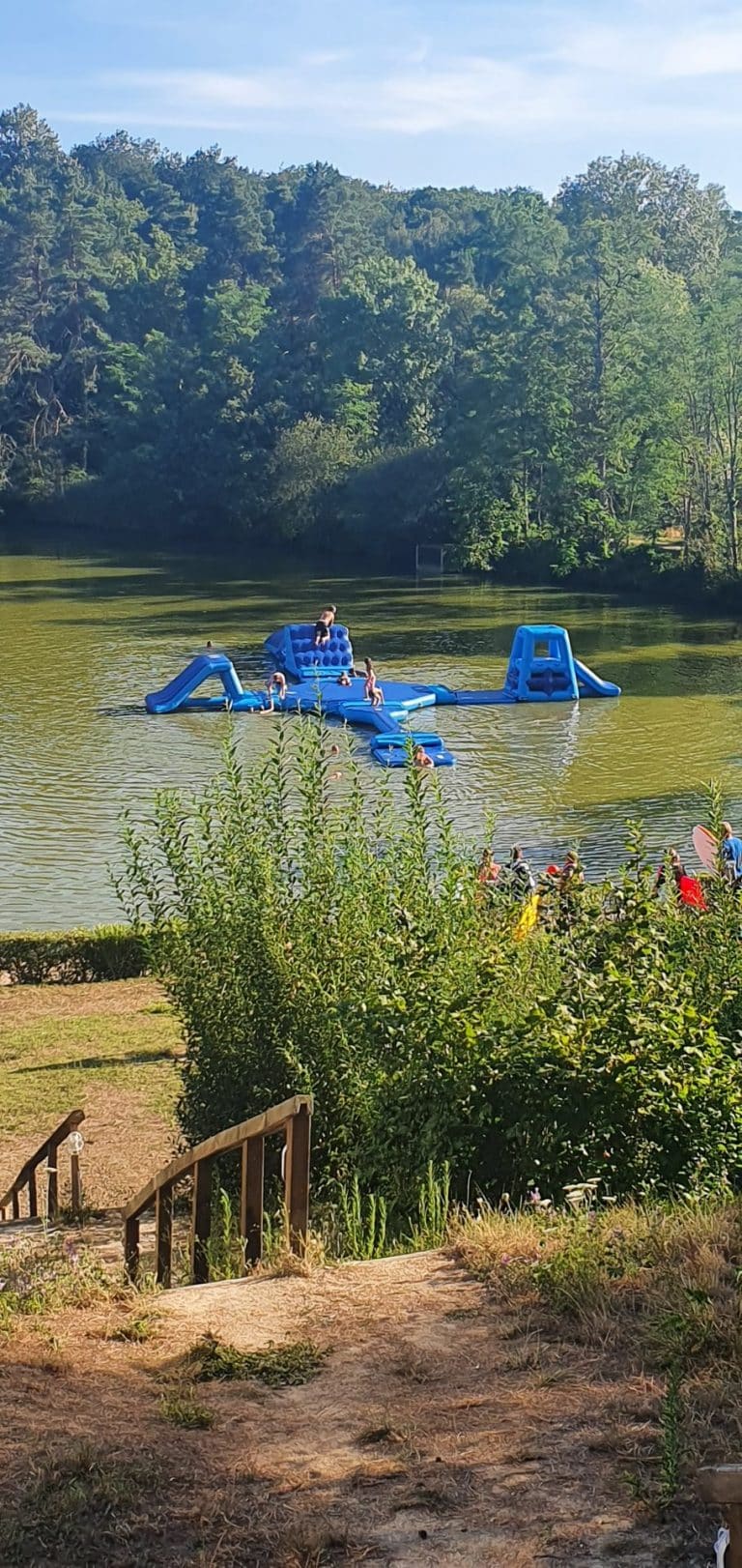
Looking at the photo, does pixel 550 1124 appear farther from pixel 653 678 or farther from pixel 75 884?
pixel 653 678

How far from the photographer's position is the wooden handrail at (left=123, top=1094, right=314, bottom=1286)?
18.9 feet

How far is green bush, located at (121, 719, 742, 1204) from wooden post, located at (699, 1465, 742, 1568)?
3888 millimetres

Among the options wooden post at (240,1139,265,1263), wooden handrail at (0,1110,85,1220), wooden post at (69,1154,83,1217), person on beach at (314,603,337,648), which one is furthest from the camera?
person on beach at (314,603,337,648)

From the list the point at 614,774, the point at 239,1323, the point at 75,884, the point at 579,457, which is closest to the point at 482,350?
the point at 579,457

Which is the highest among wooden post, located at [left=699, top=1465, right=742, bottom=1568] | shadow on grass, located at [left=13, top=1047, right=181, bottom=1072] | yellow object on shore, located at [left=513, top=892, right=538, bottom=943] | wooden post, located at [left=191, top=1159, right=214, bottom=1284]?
wooden post, located at [left=699, top=1465, right=742, bottom=1568]

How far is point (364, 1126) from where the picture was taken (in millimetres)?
7227

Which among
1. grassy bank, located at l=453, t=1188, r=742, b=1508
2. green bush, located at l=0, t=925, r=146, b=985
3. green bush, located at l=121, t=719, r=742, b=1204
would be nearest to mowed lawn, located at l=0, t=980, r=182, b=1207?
green bush, located at l=0, t=925, r=146, b=985

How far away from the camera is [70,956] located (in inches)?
614

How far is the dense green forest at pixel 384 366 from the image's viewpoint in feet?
179

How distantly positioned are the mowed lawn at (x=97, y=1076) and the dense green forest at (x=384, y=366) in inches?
1473

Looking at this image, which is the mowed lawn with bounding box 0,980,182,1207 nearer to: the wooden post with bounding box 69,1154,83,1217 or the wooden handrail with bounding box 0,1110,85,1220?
the wooden handrail with bounding box 0,1110,85,1220

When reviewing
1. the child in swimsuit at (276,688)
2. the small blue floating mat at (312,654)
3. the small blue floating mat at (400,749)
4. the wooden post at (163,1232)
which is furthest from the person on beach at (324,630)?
the wooden post at (163,1232)

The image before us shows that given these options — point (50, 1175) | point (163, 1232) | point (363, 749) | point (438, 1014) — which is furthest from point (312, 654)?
point (163, 1232)

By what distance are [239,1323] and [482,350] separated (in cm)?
5835
